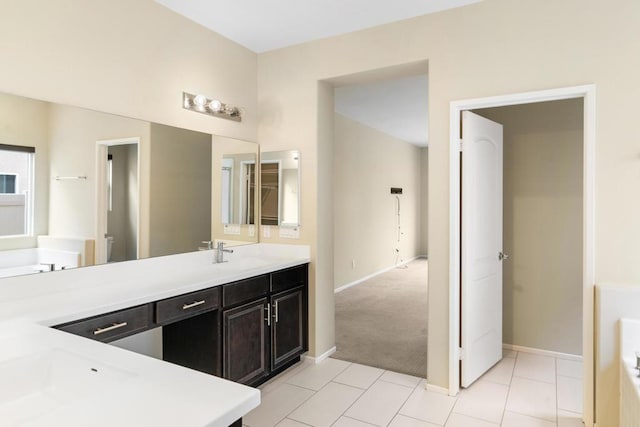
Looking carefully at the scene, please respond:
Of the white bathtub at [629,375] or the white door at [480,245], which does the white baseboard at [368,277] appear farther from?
the white bathtub at [629,375]

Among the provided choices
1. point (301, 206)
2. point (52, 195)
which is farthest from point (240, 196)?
point (52, 195)

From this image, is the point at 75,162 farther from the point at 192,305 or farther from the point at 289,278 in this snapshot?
the point at 289,278

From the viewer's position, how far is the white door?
2895 mm

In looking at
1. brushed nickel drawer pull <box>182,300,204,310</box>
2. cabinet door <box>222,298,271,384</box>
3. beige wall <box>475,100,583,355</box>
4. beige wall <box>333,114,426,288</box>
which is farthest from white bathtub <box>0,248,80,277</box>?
beige wall <box>333,114,426,288</box>

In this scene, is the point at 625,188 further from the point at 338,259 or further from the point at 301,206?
the point at 338,259

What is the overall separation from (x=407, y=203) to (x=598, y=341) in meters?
6.87

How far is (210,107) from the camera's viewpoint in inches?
121

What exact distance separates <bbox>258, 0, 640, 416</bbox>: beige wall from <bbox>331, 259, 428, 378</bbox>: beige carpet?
387 mm

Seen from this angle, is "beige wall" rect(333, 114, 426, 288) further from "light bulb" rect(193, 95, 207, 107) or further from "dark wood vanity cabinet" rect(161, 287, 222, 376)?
"dark wood vanity cabinet" rect(161, 287, 222, 376)

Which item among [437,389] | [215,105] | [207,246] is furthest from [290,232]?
[437,389]

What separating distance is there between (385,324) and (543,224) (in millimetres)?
1931

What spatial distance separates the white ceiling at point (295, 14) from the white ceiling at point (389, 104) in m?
0.92

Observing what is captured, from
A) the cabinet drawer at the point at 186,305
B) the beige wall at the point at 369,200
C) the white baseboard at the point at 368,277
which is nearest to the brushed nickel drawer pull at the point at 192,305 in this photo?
the cabinet drawer at the point at 186,305

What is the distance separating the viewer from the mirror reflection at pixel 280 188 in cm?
349
